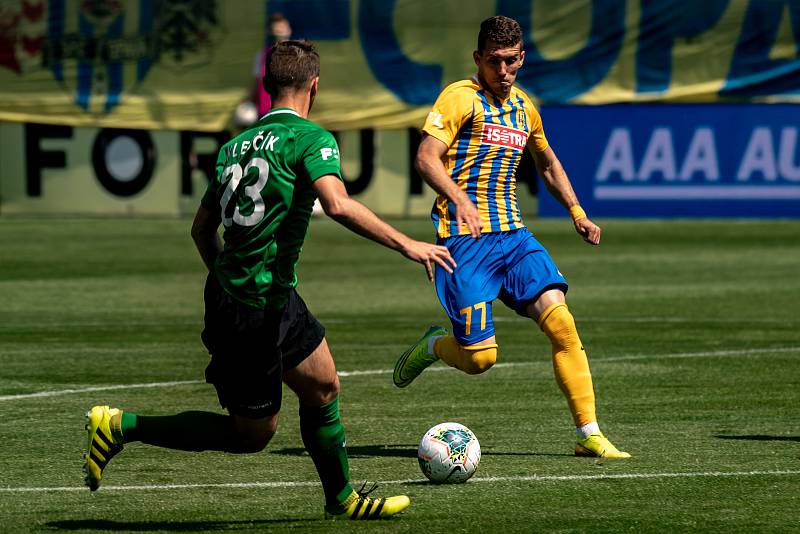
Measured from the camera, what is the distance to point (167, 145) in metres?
24.2

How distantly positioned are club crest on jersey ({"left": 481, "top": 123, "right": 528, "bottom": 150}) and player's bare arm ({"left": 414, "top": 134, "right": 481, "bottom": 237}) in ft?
0.96

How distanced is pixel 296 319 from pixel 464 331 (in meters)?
2.32

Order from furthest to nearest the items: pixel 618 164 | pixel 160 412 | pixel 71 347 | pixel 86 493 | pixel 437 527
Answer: pixel 618 164 < pixel 71 347 < pixel 160 412 < pixel 86 493 < pixel 437 527

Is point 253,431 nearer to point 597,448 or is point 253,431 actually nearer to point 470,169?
point 597,448

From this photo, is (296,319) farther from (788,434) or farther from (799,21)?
(799,21)

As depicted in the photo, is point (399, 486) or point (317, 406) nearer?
point (317, 406)

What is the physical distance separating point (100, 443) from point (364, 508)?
1094 millimetres

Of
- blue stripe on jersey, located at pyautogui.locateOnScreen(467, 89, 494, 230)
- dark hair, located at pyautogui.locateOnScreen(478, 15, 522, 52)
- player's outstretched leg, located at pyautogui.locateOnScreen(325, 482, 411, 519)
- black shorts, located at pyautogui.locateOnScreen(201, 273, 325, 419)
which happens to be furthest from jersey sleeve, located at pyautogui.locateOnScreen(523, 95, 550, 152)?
player's outstretched leg, located at pyautogui.locateOnScreen(325, 482, 411, 519)

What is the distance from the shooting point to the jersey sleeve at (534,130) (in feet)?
30.1

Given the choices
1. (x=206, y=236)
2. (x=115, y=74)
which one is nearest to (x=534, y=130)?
Result: (x=206, y=236)

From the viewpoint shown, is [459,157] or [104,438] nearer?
[104,438]

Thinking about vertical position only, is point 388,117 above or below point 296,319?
below

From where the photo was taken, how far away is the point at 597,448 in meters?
8.30

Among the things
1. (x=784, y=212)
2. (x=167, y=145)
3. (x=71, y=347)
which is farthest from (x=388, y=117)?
(x=71, y=347)
